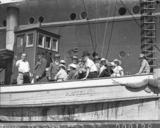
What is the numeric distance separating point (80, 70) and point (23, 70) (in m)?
2.02

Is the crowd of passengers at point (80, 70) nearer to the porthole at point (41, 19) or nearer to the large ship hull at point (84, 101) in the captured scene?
the large ship hull at point (84, 101)

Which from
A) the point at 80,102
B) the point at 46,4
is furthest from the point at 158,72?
the point at 46,4

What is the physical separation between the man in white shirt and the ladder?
3899mm

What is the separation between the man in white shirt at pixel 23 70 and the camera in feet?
45.2

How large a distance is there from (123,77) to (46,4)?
244 inches

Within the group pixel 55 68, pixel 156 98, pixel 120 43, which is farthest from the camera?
pixel 120 43

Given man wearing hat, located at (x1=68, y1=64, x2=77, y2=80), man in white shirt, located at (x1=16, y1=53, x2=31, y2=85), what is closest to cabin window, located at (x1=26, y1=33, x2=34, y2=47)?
man in white shirt, located at (x1=16, y1=53, x2=31, y2=85)

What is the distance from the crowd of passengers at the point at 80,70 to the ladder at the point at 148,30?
1243 millimetres

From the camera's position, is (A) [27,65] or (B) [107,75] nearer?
(B) [107,75]

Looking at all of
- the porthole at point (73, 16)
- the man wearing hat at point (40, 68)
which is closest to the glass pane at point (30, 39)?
the man wearing hat at point (40, 68)

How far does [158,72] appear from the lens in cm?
1184

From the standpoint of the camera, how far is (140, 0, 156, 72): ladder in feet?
45.4

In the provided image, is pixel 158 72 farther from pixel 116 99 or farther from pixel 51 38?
pixel 51 38

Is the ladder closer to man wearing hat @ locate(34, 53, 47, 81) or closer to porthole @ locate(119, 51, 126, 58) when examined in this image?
porthole @ locate(119, 51, 126, 58)
